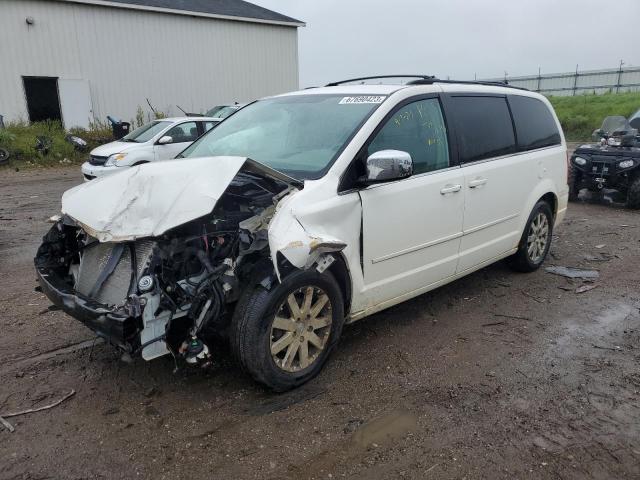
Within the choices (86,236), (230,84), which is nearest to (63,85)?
(230,84)

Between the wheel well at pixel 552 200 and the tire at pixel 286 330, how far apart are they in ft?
10.3

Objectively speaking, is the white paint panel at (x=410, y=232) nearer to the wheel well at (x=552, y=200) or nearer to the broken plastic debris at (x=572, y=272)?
the wheel well at (x=552, y=200)

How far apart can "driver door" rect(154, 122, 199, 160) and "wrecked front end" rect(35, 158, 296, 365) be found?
28.8ft

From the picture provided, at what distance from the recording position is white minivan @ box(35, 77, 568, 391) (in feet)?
9.28

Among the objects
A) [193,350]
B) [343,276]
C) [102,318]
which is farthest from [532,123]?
[102,318]

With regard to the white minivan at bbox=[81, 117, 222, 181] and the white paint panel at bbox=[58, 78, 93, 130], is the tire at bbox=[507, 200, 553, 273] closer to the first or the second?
the white minivan at bbox=[81, 117, 222, 181]

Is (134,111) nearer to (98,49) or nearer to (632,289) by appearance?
(98,49)

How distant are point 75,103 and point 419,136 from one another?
17762 mm

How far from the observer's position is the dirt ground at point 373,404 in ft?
8.61

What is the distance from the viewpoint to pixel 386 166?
10.7ft

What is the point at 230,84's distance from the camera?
883 inches

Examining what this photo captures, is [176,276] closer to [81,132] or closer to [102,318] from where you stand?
[102,318]

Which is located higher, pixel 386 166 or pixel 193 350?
pixel 386 166

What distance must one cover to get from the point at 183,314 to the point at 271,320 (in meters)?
0.50
